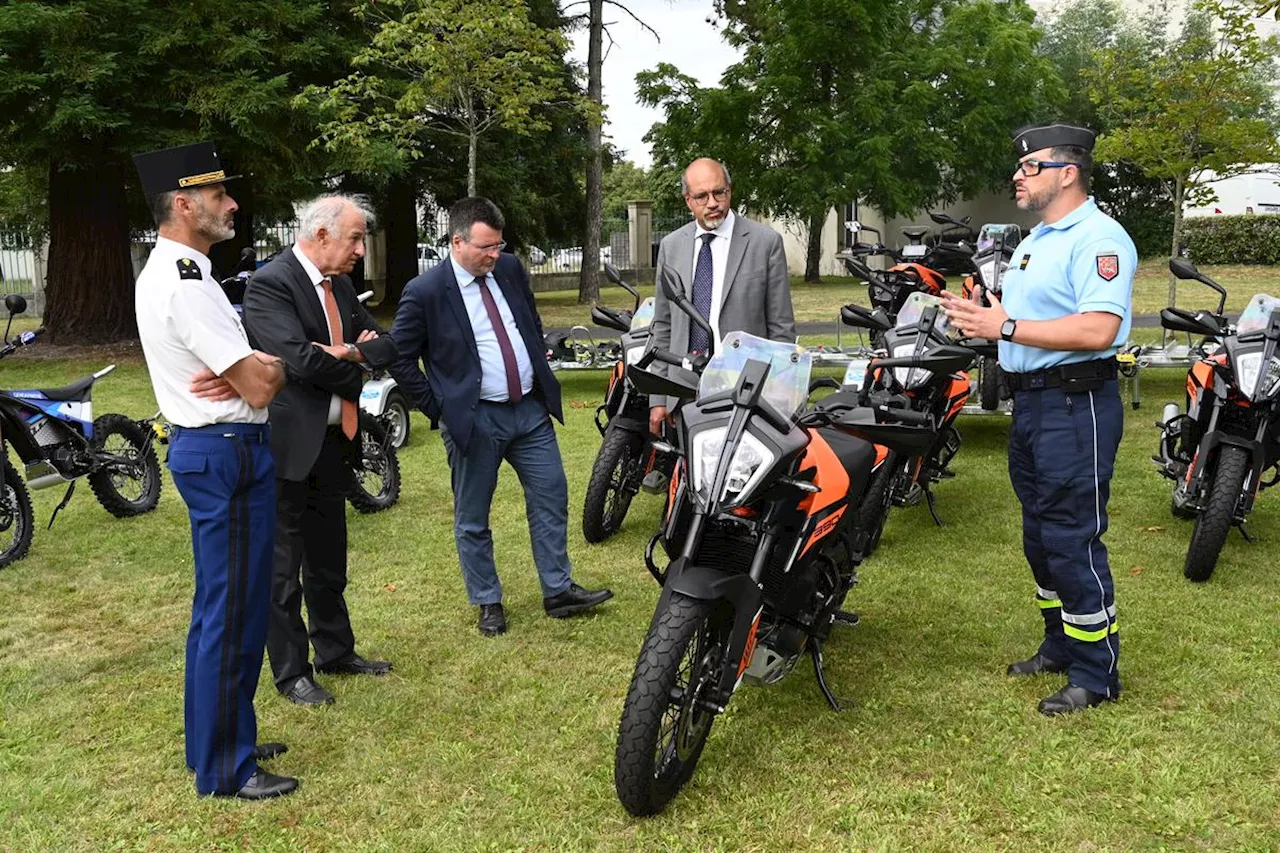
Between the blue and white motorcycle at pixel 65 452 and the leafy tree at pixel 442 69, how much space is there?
8.40m

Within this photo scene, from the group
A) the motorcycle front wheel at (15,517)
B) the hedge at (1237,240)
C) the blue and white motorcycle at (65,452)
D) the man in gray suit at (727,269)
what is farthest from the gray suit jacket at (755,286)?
the hedge at (1237,240)

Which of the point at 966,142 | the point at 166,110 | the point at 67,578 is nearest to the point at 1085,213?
the point at 67,578

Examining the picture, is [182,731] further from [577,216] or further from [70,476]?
[577,216]

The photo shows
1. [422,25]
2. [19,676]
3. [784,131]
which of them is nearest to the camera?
[19,676]

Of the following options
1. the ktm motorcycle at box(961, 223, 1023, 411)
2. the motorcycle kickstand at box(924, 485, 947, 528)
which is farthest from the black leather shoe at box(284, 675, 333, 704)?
the ktm motorcycle at box(961, 223, 1023, 411)

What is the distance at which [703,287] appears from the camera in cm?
457

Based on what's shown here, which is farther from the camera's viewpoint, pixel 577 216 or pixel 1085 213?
pixel 577 216

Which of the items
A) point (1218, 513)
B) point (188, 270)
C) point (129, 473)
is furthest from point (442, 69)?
point (188, 270)

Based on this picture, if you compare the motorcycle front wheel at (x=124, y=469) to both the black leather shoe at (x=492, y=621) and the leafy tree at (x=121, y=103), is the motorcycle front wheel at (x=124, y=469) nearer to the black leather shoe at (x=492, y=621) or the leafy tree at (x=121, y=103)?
the black leather shoe at (x=492, y=621)

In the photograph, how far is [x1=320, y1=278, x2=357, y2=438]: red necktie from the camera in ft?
12.2

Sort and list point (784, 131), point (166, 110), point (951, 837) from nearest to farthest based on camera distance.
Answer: point (951, 837) < point (166, 110) < point (784, 131)

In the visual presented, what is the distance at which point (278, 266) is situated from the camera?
142 inches

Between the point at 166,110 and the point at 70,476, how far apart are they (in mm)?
8707

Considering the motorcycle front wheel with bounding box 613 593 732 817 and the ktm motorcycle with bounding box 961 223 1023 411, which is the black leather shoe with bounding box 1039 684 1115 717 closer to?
the motorcycle front wheel with bounding box 613 593 732 817
